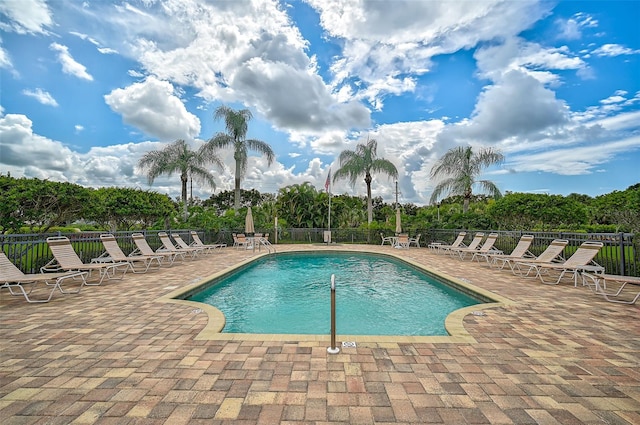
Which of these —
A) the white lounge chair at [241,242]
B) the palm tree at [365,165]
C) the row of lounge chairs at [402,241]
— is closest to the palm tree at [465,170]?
the palm tree at [365,165]

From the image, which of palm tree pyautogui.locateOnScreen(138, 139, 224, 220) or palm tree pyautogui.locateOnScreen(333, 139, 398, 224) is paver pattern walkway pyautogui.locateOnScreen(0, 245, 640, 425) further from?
palm tree pyautogui.locateOnScreen(333, 139, 398, 224)

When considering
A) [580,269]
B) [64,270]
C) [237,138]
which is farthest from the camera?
[237,138]

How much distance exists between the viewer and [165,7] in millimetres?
9281

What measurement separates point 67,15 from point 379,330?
11823 mm

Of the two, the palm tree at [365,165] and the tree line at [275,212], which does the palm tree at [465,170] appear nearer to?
the tree line at [275,212]

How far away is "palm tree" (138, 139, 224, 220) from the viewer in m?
20.5

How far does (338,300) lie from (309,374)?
13.9 ft

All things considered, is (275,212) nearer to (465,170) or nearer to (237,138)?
(237,138)

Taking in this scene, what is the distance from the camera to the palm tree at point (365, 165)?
2241cm

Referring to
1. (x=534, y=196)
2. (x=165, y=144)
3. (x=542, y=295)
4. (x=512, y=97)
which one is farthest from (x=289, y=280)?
(x=165, y=144)

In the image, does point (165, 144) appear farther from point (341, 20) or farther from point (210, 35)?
point (341, 20)

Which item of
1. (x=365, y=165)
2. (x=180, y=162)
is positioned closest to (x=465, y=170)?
(x=365, y=165)

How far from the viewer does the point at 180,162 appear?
67.2 ft

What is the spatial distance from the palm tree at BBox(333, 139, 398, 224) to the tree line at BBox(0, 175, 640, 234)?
8.95 feet
